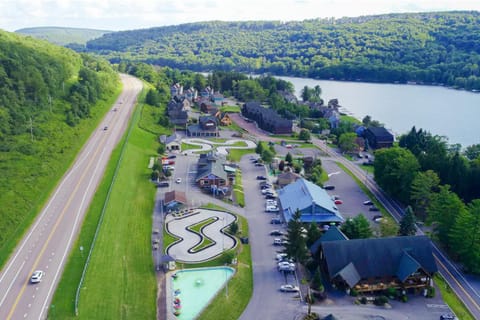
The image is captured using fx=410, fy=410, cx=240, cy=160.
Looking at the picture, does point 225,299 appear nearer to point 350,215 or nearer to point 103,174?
point 350,215

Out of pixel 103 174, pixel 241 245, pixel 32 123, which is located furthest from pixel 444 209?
pixel 32 123

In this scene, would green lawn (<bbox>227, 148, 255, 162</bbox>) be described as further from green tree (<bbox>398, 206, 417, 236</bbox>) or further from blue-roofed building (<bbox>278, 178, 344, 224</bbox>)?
green tree (<bbox>398, 206, 417, 236</bbox>)

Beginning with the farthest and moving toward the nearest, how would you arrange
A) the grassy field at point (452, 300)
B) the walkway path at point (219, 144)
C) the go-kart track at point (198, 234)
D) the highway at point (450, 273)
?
the walkway path at point (219, 144)
the go-kart track at point (198, 234)
the highway at point (450, 273)
the grassy field at point (452, 300)

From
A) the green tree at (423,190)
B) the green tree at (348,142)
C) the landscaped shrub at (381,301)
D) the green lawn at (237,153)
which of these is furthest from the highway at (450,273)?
the green lawn at (237,153)

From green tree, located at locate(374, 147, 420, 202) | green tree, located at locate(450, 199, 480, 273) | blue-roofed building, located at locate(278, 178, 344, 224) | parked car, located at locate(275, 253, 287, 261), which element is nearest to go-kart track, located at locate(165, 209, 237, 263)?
parked car, located at locate(275, 253, 287, 261)

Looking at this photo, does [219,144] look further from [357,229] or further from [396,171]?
[357,229]

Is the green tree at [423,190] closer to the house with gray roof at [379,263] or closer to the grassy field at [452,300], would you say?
the house with gray roof at [379,263]
